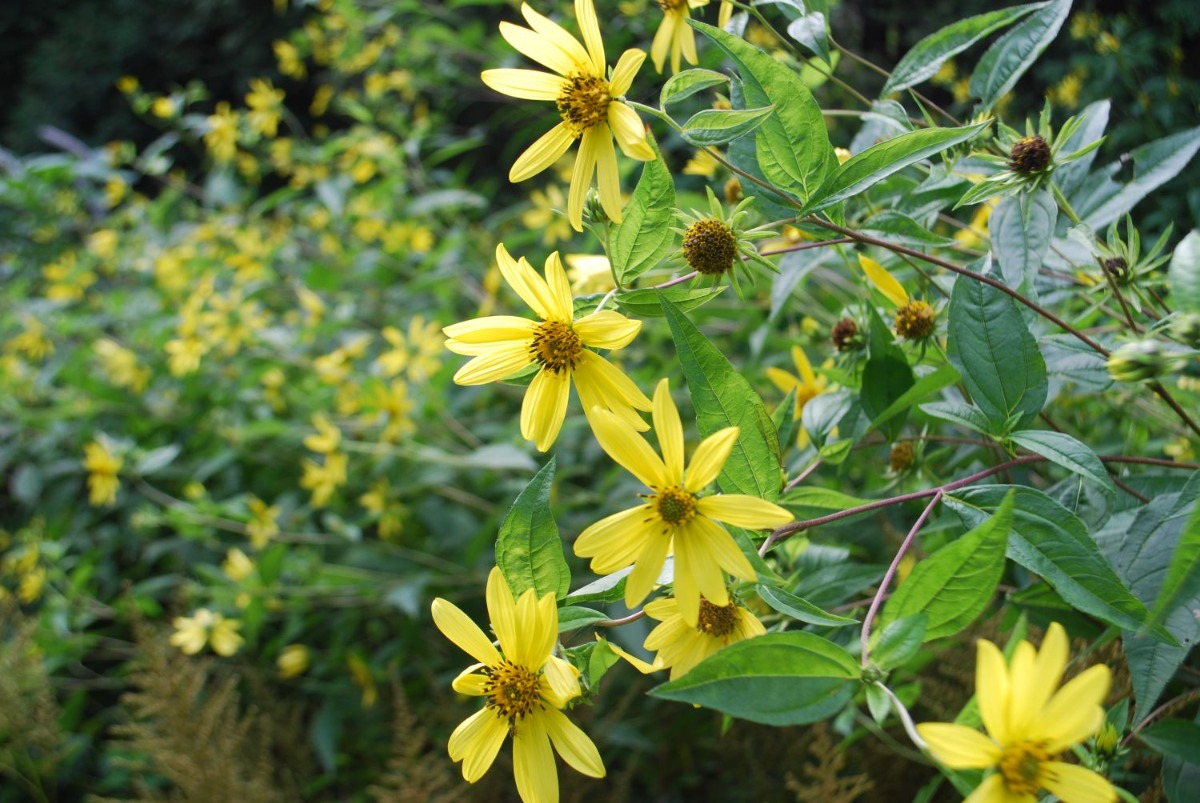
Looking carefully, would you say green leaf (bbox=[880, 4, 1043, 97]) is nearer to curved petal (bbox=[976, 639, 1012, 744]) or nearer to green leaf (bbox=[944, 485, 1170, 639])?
green leaf (bbox=[944, 485, 1170, 639])

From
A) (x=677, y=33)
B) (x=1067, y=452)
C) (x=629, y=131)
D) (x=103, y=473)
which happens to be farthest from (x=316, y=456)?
(x=1067, y=452)

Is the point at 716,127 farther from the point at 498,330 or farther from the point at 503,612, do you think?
the point at 503,612

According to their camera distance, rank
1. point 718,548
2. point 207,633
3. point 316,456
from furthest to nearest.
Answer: point 316,456, point 207,633, point 718,548

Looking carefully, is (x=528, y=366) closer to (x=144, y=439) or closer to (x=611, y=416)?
(x=611, y=416)

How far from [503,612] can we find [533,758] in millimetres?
82

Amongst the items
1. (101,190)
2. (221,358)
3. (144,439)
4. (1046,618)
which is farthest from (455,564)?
(101,190)

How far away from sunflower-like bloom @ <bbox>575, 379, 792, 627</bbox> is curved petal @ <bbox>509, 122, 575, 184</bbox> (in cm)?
19

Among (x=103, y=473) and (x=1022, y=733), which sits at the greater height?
(x=1022, y=733)

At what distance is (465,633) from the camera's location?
48cm

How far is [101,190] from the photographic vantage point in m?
3.39

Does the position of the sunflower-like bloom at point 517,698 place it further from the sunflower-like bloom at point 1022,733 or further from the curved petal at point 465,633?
the sunflower-like bloom at point 1022,733

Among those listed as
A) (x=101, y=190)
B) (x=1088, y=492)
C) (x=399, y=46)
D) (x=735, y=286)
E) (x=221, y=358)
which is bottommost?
(x=101, y=190)

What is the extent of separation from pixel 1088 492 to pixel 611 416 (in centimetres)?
37

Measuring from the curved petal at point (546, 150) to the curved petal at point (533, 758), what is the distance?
32 cm
